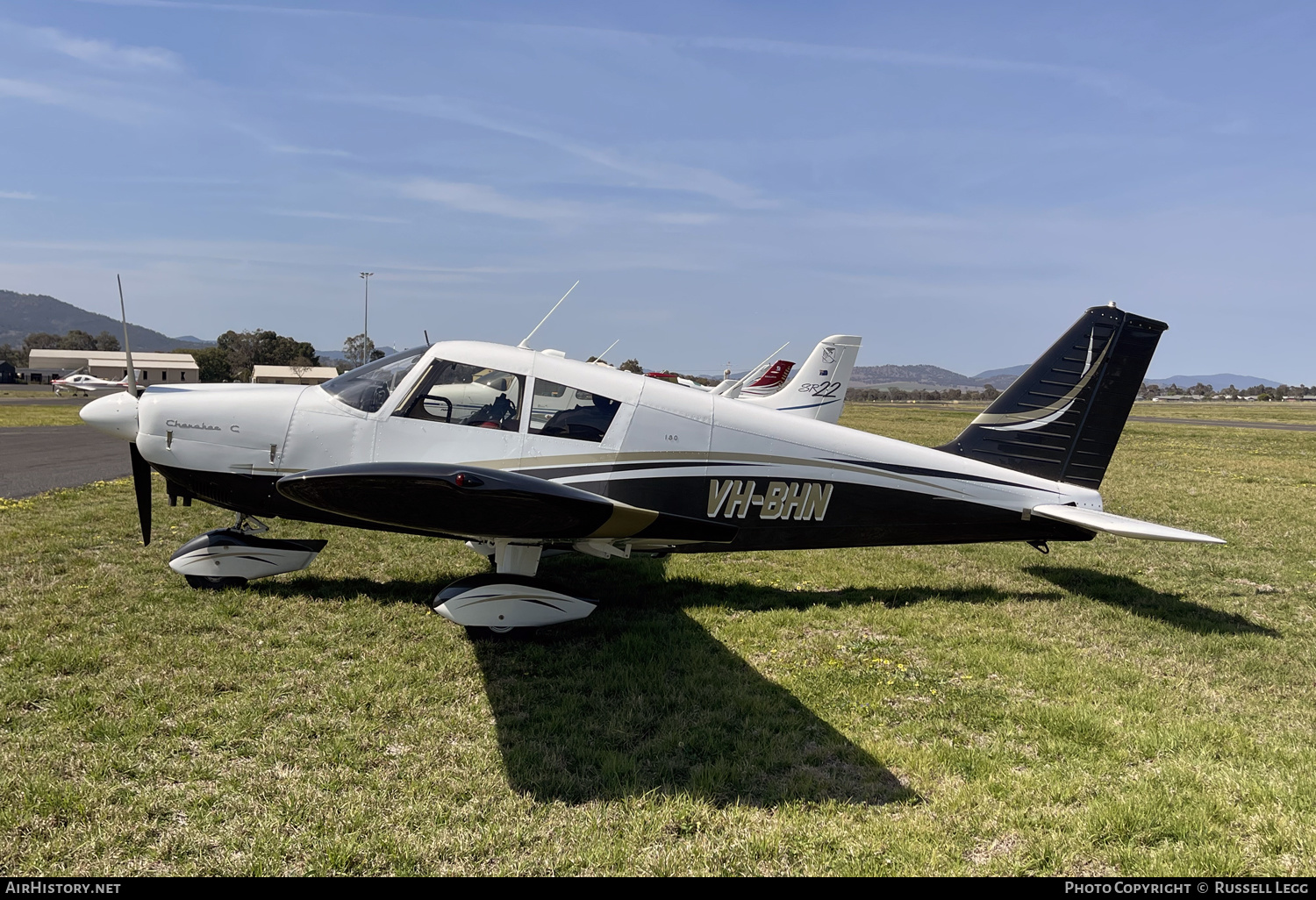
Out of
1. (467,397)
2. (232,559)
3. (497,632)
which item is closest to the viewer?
(497,632)

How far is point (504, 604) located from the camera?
5223 mm

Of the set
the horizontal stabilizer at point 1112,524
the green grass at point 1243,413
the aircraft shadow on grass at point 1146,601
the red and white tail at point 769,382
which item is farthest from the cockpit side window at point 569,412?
the green grass at point 1243,413

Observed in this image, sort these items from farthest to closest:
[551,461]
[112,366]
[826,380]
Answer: [112,366] → [826,380] → [551,461]

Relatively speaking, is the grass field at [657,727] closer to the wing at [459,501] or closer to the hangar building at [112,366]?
the wing at [459,501]

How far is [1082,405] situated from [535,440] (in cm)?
536

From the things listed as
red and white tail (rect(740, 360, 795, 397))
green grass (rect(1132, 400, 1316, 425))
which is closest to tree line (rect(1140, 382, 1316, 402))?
green grass (rect(1132, 400, 1316, 425))

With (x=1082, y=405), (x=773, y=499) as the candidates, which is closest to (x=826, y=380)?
(x=1082, y=405)

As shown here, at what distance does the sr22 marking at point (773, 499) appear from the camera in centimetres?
583

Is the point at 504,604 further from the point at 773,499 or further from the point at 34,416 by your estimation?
the point at 34,416

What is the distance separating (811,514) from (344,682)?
12.4 feet

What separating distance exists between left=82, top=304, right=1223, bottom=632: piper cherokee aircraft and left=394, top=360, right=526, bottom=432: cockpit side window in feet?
0.05

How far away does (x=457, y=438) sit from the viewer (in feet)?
18.2

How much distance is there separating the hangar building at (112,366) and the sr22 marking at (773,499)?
81386 millimetres

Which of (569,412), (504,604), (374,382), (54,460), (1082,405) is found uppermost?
(1082,405)
